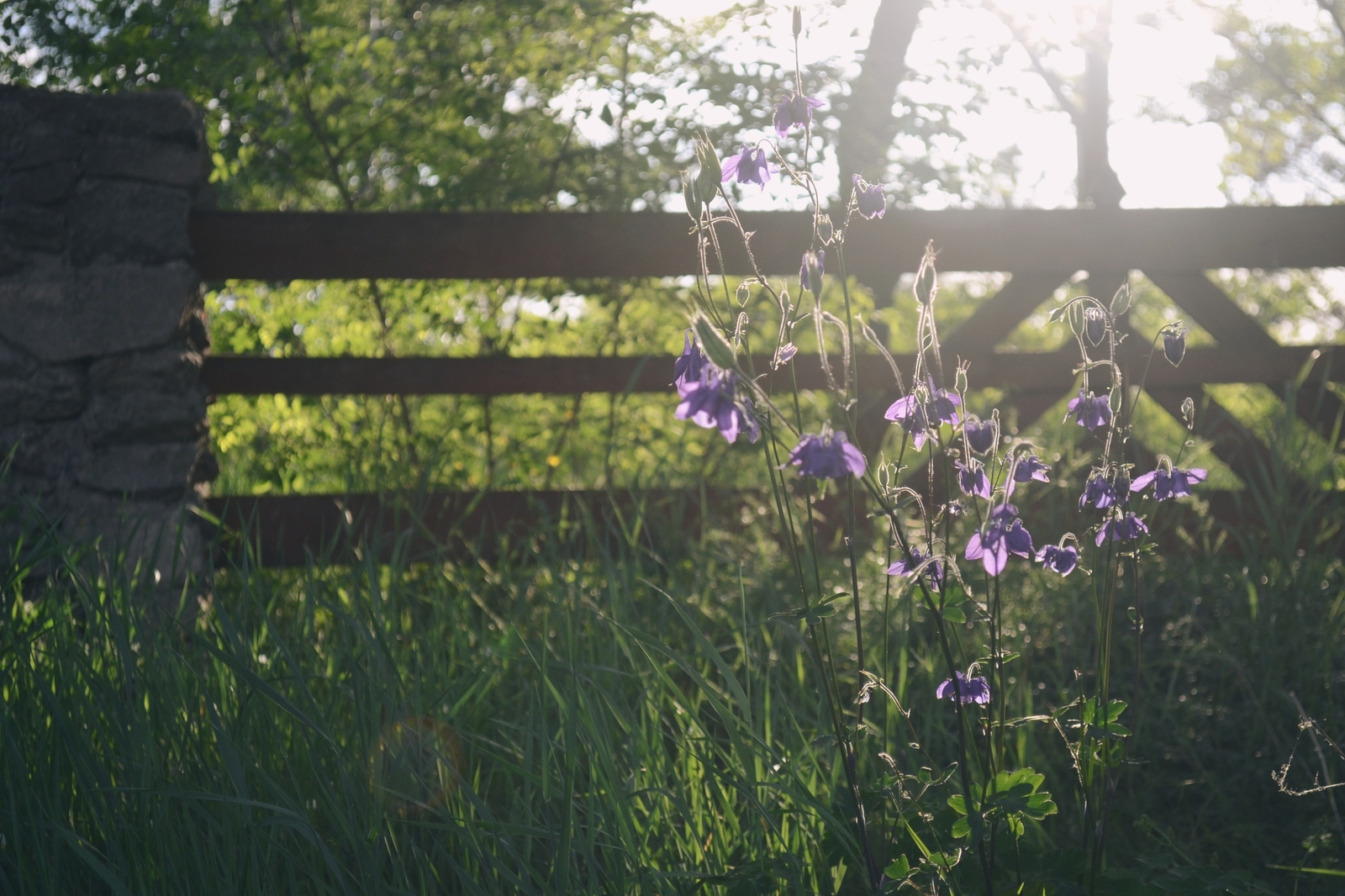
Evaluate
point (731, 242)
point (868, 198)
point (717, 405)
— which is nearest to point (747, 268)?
point (731, 242)

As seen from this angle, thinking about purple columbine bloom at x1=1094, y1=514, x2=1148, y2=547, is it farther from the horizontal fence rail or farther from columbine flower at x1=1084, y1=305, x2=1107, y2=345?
the horizontal fence rail

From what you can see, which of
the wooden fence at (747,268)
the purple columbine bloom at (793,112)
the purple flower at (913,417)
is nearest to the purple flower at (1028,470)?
the purple flower at (913,417)

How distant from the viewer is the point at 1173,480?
133 centimetres

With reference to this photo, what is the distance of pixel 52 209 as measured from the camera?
9.18 feet

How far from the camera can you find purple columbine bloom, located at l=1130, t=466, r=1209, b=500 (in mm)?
1313

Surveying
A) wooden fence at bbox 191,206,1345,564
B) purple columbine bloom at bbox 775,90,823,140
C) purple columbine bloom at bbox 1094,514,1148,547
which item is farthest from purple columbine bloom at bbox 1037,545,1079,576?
wooden fence at bbox 191,206,1345,564

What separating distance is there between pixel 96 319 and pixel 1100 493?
2787 millimetres

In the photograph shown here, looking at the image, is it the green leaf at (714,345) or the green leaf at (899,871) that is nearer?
the green leaf at (714,345)

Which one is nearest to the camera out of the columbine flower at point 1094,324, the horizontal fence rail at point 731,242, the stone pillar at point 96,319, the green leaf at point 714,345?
the green leaf at point 714,345

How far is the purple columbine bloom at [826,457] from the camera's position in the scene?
98cm

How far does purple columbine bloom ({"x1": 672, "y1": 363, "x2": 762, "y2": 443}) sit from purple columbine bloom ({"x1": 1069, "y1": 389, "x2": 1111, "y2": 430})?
63 cm

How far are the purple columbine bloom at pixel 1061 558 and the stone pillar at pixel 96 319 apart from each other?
2.40 metres

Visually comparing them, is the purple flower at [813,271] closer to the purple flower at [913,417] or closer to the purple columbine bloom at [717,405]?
the purple flower at [913,417]

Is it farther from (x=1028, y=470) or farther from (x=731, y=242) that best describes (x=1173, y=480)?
(x=731, y=242)
